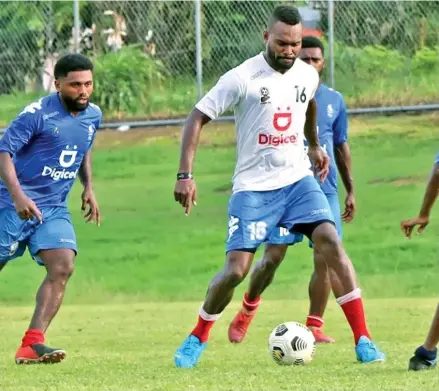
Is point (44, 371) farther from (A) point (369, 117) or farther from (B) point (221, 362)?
(A) point (369, 117)

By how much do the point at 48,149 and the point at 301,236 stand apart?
1.98m

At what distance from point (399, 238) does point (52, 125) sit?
9.13m

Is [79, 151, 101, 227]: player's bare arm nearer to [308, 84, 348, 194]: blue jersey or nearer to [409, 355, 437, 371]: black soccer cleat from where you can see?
[308, 84, 348, 194]: blue jersey

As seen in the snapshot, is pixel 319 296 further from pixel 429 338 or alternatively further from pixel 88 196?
pixel 429 338

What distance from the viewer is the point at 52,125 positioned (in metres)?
9.25

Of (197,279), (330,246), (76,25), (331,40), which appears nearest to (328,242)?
(330,246)

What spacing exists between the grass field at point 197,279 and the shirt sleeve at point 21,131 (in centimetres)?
146

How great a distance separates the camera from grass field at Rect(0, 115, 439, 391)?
8000 mm

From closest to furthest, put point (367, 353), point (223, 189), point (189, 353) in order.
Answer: point (367, 353) → point (189, 353) → point (223, 189)

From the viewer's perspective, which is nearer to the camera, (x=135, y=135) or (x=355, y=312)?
(x=355, y=312)

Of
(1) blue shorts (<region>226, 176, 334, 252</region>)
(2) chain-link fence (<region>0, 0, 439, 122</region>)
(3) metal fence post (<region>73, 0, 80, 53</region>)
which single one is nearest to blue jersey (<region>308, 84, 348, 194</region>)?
(1) blue shorts (<region>226, 176, 334, 252</region>)

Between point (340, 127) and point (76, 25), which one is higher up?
point (340, 127)

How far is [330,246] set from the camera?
27.9 feet

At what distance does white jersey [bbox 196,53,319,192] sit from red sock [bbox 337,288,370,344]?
0.83 metres
